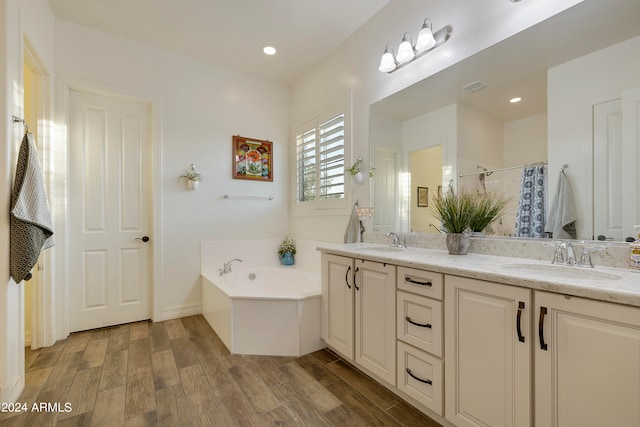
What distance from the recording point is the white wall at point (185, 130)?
8.70 feet

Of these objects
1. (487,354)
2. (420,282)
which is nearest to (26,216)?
(420,282)

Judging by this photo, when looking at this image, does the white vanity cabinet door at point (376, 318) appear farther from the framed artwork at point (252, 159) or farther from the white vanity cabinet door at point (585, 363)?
the framed artwork at point (252, 159)

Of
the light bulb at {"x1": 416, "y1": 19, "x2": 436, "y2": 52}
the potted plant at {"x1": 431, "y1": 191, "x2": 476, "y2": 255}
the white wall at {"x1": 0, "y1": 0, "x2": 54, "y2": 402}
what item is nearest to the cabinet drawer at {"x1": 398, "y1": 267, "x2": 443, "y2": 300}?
the potted plant at {"x1": 431, "y1": 191, "x2": 476, "y2": 255}

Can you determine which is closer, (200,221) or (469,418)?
(469,418)

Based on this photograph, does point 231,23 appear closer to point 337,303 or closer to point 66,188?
point 66,188

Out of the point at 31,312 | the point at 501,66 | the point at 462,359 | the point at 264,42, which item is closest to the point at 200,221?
the point at 31,312

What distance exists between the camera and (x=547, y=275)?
126 centimetres

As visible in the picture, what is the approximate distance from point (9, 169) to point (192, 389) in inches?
65.6

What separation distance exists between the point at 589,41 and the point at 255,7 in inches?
89.0

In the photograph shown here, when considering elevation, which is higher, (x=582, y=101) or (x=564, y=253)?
(x=582, y=101)

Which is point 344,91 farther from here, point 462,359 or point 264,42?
point 462,359

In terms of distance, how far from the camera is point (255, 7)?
2.33 meters

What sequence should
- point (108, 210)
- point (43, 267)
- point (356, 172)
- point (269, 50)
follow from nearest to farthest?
point (43, 267) → point (356, 172) → point (108, 210) → point (269, 50)

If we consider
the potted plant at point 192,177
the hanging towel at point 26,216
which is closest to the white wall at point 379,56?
the potted plant at point 192,177
